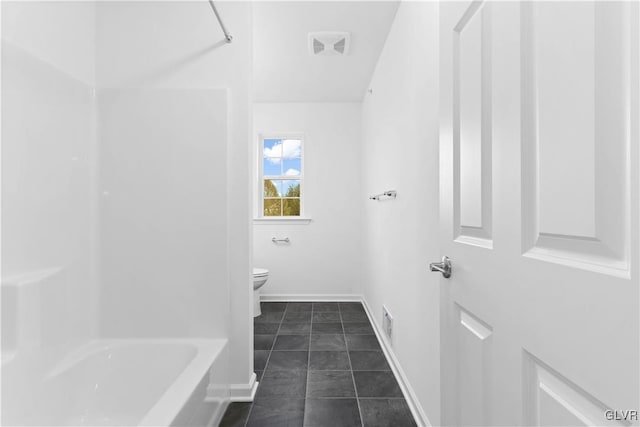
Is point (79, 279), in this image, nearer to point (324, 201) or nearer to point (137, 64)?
point (137, 64)

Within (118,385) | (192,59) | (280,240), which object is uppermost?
(192,59)

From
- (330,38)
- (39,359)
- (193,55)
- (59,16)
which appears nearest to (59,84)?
(59,16)

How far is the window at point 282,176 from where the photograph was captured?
3.75 m

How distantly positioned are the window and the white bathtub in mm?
2203

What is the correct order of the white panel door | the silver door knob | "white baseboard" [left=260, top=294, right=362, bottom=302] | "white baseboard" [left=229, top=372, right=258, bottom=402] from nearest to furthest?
the white panel door
the silver door knob
"white baseboard" [left=229, top=372, right=258, bottom=402]
"white baseboard" [left=260, top=294, right=362, bottom=302]

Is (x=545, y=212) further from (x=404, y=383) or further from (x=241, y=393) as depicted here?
(x=241, y=393)

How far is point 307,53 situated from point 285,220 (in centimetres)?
179

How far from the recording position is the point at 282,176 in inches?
148

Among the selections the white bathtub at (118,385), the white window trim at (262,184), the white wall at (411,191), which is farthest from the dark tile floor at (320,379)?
the white window trim at (262,184)

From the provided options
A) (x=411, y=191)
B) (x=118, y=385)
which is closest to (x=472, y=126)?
(x=411, y=191)

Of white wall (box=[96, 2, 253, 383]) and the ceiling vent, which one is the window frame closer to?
the ceiling vent

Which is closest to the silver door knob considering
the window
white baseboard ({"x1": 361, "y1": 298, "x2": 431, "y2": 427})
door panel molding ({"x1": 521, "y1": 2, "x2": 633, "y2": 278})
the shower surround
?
door panel molding ({"x1": 521, "y1": 2, "x2": 633, "y2": 278})

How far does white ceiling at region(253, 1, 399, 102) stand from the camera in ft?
6.55

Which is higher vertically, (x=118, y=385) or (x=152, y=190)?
(x=152, y=190)
